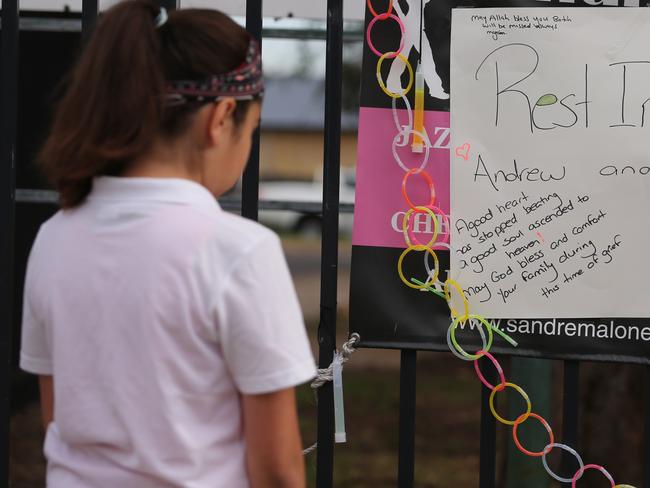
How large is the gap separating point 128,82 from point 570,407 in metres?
1.38

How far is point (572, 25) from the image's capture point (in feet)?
7.12

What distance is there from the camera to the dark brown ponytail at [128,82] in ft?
4.48

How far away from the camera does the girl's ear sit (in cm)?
142

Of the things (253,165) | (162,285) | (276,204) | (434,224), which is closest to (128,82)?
(162,285)

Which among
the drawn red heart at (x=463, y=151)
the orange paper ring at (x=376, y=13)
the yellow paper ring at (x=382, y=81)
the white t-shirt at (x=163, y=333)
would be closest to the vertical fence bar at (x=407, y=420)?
the drawn red heart at (x=463, y=151)

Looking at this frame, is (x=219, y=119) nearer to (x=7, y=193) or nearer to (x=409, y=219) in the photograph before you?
(x=409, y=219)

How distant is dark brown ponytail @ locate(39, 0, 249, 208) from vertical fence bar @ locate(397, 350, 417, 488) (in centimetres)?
105

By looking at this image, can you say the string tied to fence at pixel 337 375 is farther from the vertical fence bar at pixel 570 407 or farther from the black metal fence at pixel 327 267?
the vertical fence bar at pixel 570 407

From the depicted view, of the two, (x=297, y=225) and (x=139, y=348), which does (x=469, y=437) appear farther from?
→ (x=297, y=225)

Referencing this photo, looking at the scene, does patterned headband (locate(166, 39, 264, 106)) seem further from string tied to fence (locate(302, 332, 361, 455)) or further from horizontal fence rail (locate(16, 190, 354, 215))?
horizontal fence rail (locate(16, 190, 354, 215))

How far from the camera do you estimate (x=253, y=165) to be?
7.47 feet

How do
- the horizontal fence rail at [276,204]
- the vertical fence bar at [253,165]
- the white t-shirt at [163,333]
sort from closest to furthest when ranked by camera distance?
the white t-shirt at [163,333] < the vertical fence bar at [253,165] < the horizontal fence rail at [276,204]

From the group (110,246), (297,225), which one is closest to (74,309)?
(110,246)

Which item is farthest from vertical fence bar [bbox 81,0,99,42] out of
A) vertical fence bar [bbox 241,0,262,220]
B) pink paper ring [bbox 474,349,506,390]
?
pink paper ring [bbox 474,349,506,390]
